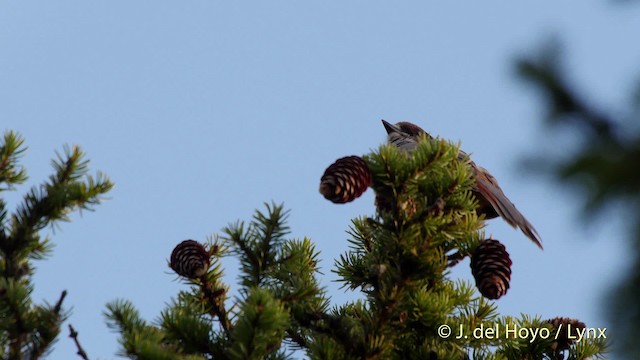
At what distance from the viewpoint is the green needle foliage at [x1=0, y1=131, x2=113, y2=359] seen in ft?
8.46

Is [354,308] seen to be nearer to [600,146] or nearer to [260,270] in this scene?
[260,270]

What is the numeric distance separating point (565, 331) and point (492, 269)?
432 mm

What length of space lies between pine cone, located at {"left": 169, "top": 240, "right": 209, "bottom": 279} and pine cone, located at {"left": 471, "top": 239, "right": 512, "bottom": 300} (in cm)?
101

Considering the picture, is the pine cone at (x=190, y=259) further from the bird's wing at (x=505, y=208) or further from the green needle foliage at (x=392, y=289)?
the bird's wing at (x=505, y=208)

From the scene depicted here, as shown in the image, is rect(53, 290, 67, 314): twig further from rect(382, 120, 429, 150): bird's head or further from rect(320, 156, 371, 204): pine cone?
rect(382, 120, 429, 150): bird's head

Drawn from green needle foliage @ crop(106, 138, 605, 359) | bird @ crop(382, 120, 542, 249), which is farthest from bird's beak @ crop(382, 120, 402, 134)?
green needle foliage @ crop(106, 138, 605, 359)

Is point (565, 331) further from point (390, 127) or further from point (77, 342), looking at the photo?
point (390, 127)

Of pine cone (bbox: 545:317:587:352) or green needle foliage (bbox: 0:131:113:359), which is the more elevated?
pine cone (bbox: 545:317:587:352)

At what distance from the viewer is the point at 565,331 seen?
3285 millimetres

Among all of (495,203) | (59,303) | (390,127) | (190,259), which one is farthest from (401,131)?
(59,303)

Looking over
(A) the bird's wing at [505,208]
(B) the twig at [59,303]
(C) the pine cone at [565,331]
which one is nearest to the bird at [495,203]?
(A) the bird's wing at [505,208]

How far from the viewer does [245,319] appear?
8.42 ft

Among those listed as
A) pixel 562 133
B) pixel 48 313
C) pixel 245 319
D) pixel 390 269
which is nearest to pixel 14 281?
pixel 48 313

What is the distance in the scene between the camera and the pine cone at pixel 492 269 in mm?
3107
